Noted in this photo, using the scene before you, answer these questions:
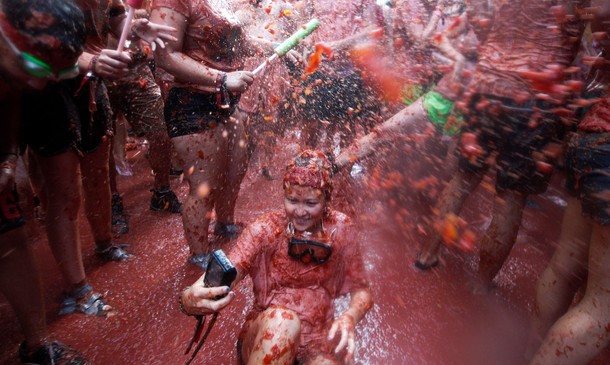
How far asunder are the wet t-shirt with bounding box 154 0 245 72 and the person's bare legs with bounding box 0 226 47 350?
1558 millimetres

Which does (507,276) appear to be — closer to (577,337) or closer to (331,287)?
(577,337)

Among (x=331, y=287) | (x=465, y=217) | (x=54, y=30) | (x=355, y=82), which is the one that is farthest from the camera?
(x=355, y=82)

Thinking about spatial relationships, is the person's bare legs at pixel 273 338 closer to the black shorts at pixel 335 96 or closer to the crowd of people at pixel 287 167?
the crowd of people at pixel 287 167

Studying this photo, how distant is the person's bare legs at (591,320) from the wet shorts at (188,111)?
2480mm

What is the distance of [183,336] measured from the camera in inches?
94.7

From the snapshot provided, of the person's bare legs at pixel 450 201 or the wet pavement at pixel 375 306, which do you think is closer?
the wet pavement at pixel 375 306

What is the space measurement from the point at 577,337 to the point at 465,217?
2448mm

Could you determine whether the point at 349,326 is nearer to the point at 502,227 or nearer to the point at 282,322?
the point at 282,322

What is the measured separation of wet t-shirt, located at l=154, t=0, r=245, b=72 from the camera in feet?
7.71

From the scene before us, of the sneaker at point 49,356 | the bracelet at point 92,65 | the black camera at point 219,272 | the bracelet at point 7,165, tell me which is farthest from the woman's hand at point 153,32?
the sneaker at point 49,356

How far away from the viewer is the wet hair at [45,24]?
54.6 inches

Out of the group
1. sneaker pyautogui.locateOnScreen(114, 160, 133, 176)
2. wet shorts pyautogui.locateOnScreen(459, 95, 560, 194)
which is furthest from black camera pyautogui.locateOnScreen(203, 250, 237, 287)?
sneaker pyautogui.locateOnScreen(114, 160, 133, 176)

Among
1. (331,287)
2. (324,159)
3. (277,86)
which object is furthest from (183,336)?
(277,86)

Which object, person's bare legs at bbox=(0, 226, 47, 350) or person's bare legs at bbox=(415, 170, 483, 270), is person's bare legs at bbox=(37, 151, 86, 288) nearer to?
person's bare legs at bbox=(0, 226, 47, 350)
